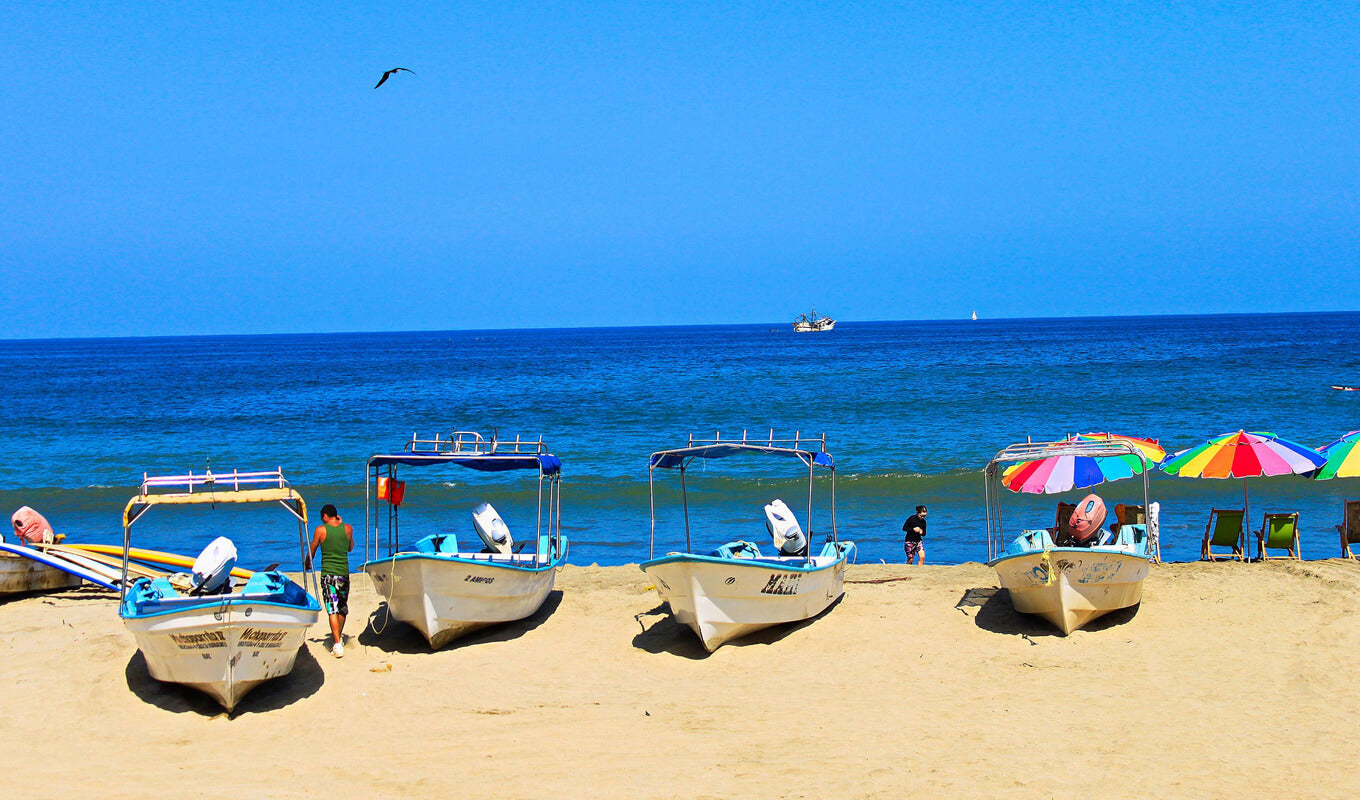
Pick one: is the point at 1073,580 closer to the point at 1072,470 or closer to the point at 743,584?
the point at 1072,470

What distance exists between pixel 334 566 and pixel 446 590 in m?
1.18

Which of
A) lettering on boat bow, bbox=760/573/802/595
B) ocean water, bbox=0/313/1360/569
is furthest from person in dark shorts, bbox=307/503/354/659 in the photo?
ocean water, bbox=0/313/1360/569

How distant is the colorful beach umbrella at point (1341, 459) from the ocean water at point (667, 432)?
112 inches

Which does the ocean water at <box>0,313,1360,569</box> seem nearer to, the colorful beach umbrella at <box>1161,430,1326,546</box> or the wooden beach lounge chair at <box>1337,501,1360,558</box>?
the wooden beach lounge chair at <box>1337,501,1360,558</box>

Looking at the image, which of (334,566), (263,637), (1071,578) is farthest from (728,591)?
(263,637)

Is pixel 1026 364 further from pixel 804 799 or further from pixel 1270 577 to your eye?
pixel 804 799

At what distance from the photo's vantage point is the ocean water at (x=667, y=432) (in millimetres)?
18719

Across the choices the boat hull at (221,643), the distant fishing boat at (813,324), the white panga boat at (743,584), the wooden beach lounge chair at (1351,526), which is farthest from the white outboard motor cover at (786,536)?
the distant fishing boat at (813,324)

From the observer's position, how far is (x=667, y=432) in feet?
114

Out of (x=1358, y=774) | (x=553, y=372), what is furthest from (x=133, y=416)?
(x=1358, y=774)

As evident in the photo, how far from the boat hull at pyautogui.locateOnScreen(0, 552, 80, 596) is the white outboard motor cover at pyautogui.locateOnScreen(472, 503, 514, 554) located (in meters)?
5.73

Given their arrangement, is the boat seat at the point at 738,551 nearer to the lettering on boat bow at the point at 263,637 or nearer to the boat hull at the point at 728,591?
the boat hull at the point at 728,591

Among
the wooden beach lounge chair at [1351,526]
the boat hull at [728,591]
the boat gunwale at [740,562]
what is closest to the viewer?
the boat gunwale at [740,562]

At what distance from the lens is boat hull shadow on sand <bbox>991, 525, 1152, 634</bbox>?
33.0 ft
